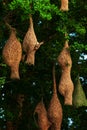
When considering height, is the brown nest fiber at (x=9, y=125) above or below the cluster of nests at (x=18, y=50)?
below

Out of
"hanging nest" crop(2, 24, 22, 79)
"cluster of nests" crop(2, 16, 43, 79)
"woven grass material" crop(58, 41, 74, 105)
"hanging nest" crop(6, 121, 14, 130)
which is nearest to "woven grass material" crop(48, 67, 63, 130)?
"woven grass material" crop(58, 41, 74, 105)

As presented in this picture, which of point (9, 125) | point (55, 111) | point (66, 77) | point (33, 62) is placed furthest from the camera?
point (9, 125)

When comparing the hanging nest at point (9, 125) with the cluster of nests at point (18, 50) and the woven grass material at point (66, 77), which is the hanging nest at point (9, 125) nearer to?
the woven grass material at point (66, 77)

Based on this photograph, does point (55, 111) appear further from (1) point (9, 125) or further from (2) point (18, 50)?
(1) point (9, 125)

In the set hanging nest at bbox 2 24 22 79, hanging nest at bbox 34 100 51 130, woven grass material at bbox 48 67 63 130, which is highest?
hanging nest at bbox 2 24 22 79

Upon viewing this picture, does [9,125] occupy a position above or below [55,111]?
below

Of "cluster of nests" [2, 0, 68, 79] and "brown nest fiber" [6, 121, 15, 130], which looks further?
"brown nest fiber" [6, 121, 15, 130]

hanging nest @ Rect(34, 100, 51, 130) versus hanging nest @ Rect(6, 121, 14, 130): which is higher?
hanging nest @ Rect(34, 100, 51, 130)

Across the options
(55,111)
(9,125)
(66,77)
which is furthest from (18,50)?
(9,125)

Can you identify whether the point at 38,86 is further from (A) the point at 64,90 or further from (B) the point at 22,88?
(A) the point at 64,90

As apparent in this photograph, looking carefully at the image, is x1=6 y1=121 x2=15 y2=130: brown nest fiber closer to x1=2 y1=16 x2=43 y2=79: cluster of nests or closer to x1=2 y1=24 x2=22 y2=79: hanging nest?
x1=2 y1=24 x2=22 y2=79: hanging nest

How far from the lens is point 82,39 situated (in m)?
26.6

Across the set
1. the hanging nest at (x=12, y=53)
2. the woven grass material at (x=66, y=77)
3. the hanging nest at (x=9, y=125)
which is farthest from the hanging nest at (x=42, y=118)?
the hanging nest at (x=12, y=53)

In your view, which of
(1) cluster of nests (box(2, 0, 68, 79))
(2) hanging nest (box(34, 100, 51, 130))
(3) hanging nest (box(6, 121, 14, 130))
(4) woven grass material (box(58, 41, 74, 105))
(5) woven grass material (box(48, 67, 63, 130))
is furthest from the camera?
(3) hanging nest (box(6, 121, 14, 130))
